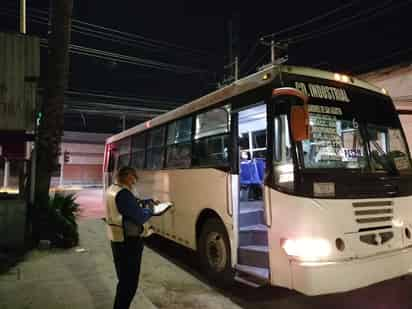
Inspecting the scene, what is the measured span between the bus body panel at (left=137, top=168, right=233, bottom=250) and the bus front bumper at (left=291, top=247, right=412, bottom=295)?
143 cm

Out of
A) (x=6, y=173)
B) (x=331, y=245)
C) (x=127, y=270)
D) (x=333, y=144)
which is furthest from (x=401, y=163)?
(x=6, y=173)

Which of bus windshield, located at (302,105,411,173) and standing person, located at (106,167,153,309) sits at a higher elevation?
bus windshield, located at (302,105,411,173)

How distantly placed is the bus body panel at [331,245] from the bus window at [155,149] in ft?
13.1

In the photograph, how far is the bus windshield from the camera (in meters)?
3.87

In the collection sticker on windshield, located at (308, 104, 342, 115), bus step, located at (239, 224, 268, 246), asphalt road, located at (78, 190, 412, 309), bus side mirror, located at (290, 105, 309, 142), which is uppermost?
sticker on windshield, located at (308, 104, 342, 115)

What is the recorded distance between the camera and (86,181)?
139ft

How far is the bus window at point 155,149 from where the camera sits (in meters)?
7.39

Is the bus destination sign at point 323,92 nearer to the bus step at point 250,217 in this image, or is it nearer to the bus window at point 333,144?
the bus window at point 333,144

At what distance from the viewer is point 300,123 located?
364cm

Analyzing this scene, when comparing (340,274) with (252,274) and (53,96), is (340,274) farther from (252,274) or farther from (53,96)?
(53,96)

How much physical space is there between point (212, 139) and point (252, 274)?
88.3 inches

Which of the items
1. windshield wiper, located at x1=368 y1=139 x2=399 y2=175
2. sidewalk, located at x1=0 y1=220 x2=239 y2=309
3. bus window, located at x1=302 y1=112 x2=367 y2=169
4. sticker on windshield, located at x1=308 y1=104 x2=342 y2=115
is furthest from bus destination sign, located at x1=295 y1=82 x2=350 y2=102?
sidewalk, located at x1=0 y1=220 x2=239 y2=309

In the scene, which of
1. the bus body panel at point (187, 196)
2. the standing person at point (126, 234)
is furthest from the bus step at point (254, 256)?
the standing person at point (126, 234)

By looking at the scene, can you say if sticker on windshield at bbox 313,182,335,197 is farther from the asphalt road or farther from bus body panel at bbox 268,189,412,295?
the asphalt road
